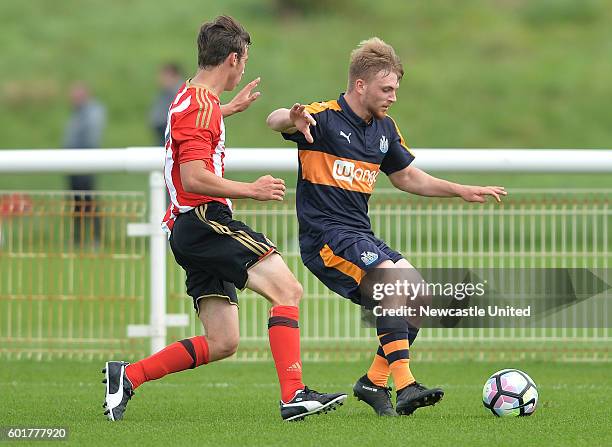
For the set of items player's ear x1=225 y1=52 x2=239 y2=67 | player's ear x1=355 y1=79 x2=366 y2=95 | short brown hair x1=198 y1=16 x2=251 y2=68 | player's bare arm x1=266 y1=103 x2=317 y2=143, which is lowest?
player's bare arm x1=266 y1=103 x2=317 y2=143

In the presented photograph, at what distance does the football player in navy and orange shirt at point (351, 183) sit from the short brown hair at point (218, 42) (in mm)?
399

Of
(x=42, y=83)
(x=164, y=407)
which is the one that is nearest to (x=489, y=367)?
(x=164, y=407)

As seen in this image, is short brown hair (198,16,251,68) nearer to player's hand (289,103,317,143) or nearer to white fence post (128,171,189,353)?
player's hand (289,103,317,143)

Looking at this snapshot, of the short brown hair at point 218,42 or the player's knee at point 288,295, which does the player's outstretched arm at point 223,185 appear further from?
the short brown hair at point 218,42

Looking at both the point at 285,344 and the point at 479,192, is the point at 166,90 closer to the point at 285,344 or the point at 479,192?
the point at 479,192

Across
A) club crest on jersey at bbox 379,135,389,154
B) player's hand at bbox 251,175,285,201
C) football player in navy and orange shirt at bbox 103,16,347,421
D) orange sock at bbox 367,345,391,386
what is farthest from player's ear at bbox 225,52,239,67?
orange sock at bbox 367,345,391,386

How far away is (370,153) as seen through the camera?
22.6 feet

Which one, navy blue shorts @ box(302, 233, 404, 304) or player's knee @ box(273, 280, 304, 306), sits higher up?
navy blue shorts @ box(302, 233, 404, 304)

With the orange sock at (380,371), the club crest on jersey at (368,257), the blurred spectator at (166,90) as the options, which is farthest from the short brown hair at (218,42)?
the blurred spectator at (166,90)

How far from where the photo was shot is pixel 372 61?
6797mm

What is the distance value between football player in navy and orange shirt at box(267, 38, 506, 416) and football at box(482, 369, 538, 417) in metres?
0.51

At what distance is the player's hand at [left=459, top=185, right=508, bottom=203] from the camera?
22.8 feet

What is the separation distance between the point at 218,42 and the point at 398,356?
1815 millimetres

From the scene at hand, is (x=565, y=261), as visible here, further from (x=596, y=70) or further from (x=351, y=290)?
(x=596, y=70)
